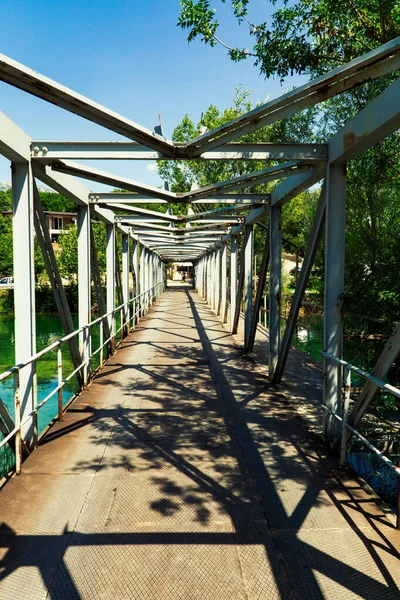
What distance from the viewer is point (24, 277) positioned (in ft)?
13.9

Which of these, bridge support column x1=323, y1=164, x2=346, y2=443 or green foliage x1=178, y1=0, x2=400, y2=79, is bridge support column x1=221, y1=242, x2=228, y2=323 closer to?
green foliage x1=178, y1=0, x2=400, y2=79

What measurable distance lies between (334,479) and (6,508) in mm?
2401

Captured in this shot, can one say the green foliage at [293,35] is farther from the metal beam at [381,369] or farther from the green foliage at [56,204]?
the green foliage at [56,204]

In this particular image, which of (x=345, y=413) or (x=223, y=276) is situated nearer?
(x=345, y=413)

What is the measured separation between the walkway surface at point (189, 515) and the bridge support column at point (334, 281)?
0.49 m

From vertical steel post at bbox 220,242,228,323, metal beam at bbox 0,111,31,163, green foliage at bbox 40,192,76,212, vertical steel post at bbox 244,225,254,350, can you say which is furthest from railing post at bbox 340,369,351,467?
green foliage at bbox 40,192,76,212

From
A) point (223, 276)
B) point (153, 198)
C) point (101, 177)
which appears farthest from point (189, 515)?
point (223, 276)

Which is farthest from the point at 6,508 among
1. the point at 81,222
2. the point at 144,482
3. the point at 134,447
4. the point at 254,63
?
the point at 254,63

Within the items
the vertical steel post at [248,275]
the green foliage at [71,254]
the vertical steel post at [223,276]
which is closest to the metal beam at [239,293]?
the vertical steel post at [248,275]

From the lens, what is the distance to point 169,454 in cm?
396

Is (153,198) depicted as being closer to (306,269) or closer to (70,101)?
(306,269)

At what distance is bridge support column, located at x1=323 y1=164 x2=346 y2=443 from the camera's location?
4.24 meters

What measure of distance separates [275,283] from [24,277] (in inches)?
151

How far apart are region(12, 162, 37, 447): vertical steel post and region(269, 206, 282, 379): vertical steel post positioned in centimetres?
371
